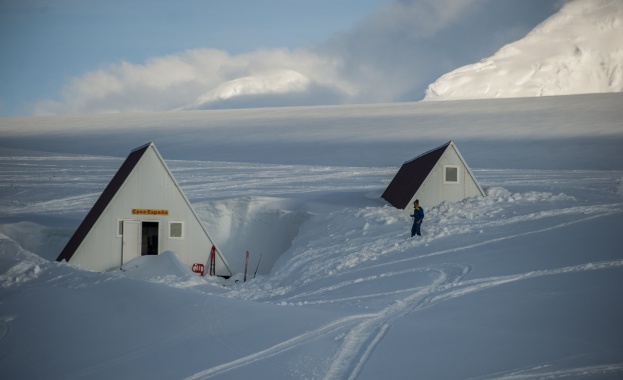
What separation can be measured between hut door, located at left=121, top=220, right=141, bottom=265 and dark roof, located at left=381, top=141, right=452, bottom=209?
A: 1074 cm

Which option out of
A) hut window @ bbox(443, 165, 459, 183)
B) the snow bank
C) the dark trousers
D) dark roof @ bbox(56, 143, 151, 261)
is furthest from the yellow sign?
hut window @ bbox(443, 165, 459, 183)

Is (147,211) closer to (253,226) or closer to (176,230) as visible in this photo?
(176,230)

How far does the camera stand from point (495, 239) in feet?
73.3

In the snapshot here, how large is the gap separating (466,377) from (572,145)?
4270cm

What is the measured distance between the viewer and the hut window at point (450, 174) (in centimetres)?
3055

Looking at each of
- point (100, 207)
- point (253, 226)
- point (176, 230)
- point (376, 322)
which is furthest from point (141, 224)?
point (376, 322)

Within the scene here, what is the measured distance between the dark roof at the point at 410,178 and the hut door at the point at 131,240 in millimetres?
10743

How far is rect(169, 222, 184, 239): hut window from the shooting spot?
2630cm

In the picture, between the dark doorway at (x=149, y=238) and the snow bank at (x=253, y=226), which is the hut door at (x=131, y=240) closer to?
the dark doorway at (x=149, y=238)

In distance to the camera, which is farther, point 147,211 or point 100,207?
point 100,207

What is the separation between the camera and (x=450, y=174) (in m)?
30.6

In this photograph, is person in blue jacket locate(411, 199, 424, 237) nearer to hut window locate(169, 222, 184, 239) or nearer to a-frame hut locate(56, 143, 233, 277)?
a-frame hut locate(56, 143, 233, 277)

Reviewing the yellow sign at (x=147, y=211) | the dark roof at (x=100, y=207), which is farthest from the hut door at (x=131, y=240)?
the dark roof at (x=100, y=207)

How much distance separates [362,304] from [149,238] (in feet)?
41.5
